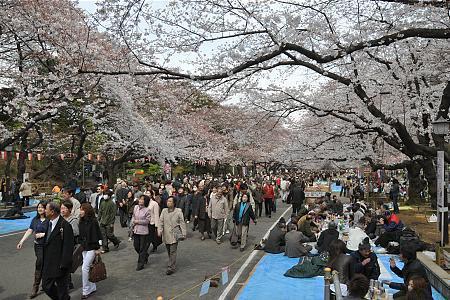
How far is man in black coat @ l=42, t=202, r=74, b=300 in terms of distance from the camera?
5645 mm

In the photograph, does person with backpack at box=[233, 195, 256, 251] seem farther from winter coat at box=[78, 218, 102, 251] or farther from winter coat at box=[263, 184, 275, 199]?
winter coat at box=[263, 184, 275, 199]

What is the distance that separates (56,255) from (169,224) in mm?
3276

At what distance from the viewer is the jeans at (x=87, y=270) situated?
23.1ft

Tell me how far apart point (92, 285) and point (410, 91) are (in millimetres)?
13314

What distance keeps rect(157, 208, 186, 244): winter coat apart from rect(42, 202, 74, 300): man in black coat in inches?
119

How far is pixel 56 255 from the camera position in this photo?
5.67m

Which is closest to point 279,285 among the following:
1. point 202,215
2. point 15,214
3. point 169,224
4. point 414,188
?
point 169,224

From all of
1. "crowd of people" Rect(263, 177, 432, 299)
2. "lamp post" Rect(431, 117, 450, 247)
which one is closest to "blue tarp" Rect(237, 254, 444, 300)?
"crowd of people" Rect(263, 177, 432, 299)

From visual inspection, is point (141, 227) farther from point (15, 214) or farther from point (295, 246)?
point (15, 214)

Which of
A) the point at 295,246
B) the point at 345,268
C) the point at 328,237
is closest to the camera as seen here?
the point at 345,268

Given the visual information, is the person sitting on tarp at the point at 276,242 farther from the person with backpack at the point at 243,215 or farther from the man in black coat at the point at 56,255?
the man in black coat at the point at 56,255

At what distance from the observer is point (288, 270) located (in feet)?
29.7

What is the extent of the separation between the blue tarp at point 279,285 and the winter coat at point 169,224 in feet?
5.95

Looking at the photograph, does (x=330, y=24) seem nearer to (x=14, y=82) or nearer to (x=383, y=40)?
(x=383, y=40)
